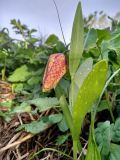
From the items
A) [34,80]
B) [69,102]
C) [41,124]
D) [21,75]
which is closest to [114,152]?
[69,102]

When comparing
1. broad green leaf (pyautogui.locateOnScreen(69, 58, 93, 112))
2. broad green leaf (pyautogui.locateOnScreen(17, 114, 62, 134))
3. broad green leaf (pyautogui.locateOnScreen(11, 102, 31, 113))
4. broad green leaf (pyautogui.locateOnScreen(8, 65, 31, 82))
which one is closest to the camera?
broad green leaf (pyautogui.locateOnScreen(69, 58, 93, 112))

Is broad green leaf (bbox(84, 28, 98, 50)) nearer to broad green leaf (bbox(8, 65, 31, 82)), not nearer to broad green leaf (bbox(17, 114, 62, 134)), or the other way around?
broad green leaf (bbox(17, 114, 62, 134))

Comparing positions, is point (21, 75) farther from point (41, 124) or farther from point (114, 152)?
point (114, 152)

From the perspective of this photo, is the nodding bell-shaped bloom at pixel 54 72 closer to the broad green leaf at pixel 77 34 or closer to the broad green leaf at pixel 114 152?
the broad green leaf at pixel 77 34

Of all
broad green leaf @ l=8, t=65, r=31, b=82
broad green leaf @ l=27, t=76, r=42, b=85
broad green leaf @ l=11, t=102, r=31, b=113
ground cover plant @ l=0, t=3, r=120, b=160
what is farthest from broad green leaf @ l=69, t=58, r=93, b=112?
broad green leaf @ l=8, t=65, r=31, b=82

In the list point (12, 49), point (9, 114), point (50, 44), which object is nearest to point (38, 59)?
point (50, 44)

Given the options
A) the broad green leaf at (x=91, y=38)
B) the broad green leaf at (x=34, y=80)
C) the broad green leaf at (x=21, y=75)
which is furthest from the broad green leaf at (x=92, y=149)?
the broad green leaf at (x=21, y=75)

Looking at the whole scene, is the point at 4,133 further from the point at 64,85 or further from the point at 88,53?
the point at 88,53
